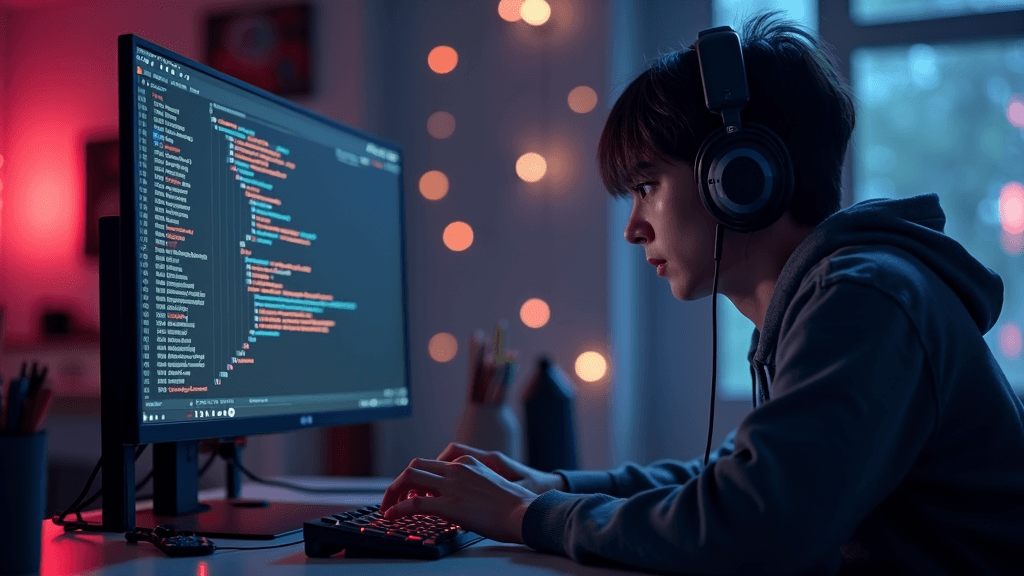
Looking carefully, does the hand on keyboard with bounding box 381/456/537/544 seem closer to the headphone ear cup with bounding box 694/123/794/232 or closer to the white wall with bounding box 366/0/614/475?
the headphone ear cup with bounding box 694/123/794/232

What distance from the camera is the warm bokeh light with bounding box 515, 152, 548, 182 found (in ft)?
6.48

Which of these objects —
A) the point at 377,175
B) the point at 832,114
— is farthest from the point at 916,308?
the point at 377,175

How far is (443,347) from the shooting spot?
2062mm

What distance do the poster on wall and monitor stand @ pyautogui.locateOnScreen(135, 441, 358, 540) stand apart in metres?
1.96

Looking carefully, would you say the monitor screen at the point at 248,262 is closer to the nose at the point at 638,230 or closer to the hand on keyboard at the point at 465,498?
the hand on keyboard at the point at 465,498

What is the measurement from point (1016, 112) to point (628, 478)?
1.57 metres

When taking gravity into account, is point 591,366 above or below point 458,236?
below

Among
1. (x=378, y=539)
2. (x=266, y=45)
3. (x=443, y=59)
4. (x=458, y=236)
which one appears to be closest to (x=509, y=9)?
(x=443, y=59)

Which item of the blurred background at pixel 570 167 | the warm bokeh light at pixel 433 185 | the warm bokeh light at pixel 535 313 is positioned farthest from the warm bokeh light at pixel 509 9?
the warm bokeh light at pixel 535 313

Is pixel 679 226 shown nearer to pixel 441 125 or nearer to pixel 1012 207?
pixel 441 125

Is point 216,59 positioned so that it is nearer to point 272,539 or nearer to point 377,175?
point 377,175

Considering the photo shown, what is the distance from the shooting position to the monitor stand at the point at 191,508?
895mm

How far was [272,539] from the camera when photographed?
A: 32.3 inches

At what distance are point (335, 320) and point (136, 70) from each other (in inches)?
15.3
